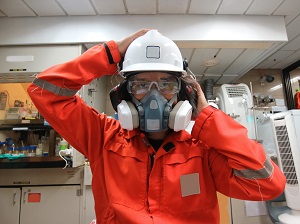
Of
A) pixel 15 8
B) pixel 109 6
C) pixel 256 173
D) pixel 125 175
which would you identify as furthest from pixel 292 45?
pixel 15 8

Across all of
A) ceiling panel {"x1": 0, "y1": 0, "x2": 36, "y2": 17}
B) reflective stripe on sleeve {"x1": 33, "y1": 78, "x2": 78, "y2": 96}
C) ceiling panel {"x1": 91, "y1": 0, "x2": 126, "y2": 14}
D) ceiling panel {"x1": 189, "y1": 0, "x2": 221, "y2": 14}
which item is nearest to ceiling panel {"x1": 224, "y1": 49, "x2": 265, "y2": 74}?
ceiling panel {"x1": 189, "y1": 0, "x2": 221, "y2": 14}

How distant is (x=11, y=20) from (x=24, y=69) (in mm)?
590

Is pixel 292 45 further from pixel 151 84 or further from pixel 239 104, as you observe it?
pixel 151 84

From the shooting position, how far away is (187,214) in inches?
32.3

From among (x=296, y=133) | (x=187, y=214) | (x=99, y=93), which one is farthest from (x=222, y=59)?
(x=187, y=214)

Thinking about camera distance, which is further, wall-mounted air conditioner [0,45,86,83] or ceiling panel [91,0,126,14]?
wall-mounted air conditioner [0,45,86,83]

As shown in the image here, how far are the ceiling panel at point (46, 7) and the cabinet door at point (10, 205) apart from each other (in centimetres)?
195

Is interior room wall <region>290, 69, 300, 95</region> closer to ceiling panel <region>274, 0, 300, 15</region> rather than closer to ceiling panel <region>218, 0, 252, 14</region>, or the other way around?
ceiling panel <region>274, 0, 300, 15</region>

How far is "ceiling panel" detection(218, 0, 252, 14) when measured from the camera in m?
1.97

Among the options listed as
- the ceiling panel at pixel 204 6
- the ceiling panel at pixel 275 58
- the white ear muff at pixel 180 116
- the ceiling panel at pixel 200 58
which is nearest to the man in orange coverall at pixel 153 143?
the white ear muff at pixel 180 116

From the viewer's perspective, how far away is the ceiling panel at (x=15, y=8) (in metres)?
1.99

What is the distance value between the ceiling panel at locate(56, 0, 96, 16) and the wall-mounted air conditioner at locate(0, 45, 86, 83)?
1.14 feet

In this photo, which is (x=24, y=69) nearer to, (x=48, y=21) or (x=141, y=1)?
(x=48, y=21)

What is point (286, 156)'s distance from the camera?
211cm
